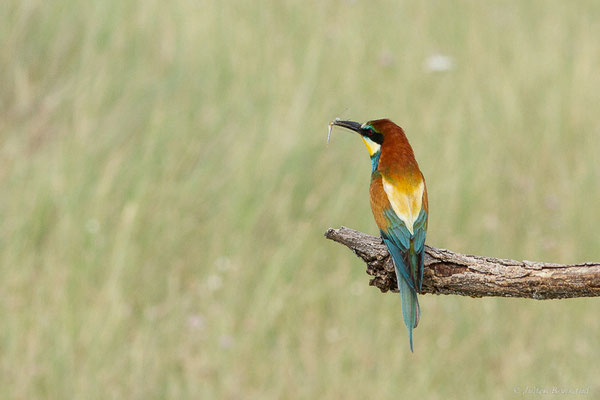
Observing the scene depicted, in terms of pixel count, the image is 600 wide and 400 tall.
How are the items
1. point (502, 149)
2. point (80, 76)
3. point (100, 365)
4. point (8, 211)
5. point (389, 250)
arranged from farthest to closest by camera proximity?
point (502, 149), point (80, 76), point (8, 211), point (100, 365), point (389, 250)

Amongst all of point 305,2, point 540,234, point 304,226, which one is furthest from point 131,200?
point 305,2

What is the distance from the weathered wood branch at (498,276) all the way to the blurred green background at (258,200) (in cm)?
195

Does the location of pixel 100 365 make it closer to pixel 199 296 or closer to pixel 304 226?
pixel 199 296

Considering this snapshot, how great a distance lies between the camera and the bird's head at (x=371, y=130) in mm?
2416

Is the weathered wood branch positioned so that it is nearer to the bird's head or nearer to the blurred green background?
the bird's head

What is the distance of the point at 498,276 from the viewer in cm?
197

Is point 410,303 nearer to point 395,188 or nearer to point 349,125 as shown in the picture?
point 395,188

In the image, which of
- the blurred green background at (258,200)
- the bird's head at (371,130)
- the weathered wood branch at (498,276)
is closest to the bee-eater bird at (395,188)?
the bird's head at (371,130)

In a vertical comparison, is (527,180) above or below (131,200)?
above

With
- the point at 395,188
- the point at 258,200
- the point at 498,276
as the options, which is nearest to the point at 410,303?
the point at 498,276

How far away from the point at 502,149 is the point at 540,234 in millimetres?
902

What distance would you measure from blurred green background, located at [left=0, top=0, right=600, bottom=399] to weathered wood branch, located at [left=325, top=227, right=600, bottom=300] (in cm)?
195

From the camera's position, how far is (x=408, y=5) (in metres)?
7.60

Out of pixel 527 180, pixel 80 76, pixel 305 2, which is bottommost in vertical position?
pixel 527 180
